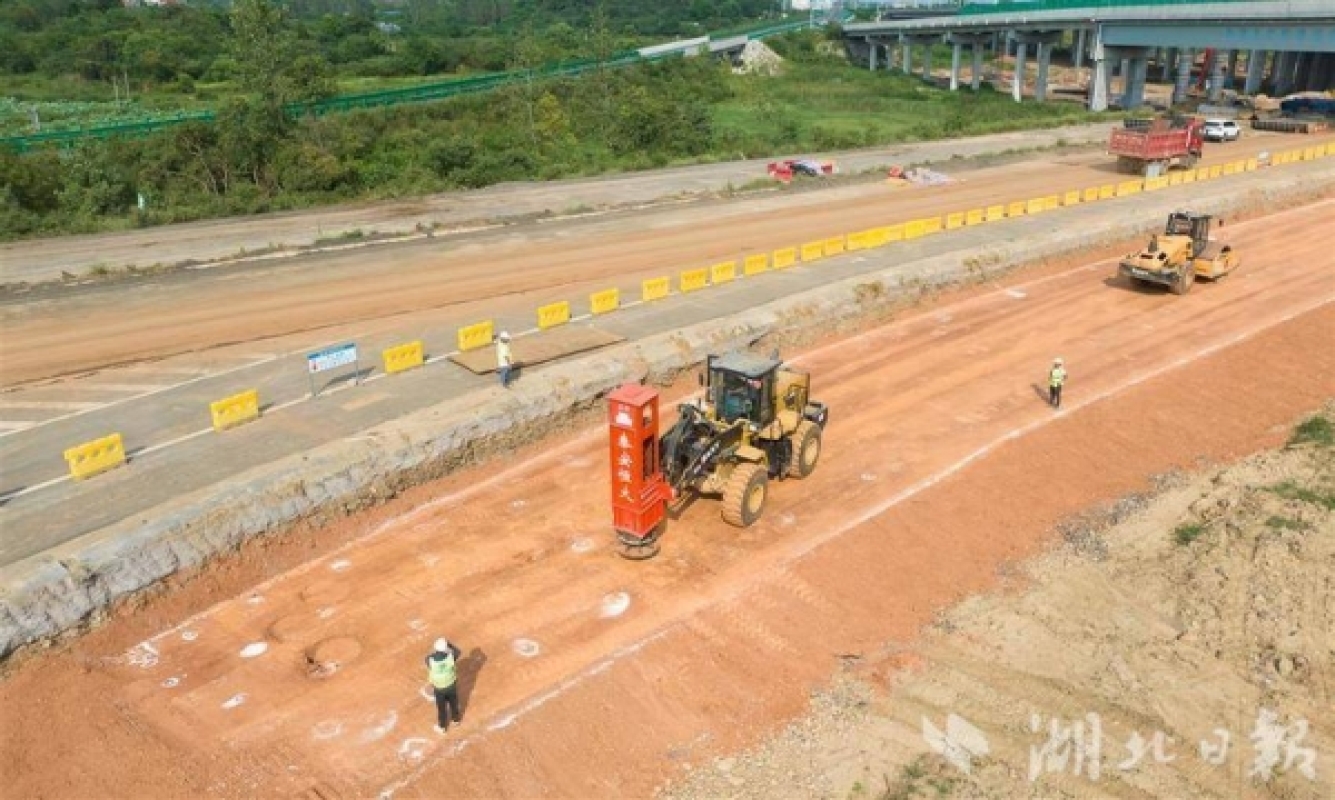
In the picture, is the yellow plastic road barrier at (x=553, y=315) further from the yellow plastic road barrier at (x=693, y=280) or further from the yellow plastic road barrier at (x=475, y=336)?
the yellow plastic road barrier at (x=693, y=280)

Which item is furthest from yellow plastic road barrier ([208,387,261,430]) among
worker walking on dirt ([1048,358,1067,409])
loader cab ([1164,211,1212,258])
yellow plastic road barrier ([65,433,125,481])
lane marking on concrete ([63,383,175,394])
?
loader cab ([1164,211,1212,258])

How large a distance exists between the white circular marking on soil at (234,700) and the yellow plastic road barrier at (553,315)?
15.4 meters

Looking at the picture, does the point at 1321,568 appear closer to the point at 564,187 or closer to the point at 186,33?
the point at 564,187

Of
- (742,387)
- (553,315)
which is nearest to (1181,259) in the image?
(553,315)

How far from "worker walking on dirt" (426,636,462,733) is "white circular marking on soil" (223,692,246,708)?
2851mm

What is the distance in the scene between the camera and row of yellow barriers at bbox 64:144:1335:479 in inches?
730

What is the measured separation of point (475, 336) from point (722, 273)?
33.6 ft

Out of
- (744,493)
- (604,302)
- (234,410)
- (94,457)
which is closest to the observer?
(744,493)

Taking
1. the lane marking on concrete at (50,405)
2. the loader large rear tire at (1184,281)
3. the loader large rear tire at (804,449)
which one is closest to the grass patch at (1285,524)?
Answer: the loader large rear tire at (804,449)

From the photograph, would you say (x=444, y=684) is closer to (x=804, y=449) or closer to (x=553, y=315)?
(x=804, y=449)

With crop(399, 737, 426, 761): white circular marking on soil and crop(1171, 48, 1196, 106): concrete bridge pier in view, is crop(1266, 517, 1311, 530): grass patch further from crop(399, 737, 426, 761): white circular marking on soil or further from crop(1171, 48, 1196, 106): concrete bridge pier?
crop(1171, 48, 1196, 106): concrete bridge pier

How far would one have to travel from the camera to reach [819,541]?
1745cm

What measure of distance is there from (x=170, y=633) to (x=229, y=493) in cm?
297

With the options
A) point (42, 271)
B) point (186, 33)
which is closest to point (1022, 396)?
point (42, 271)
